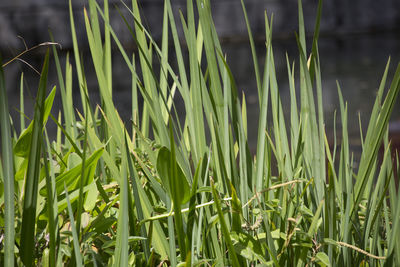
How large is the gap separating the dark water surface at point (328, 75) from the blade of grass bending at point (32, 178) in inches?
65.1

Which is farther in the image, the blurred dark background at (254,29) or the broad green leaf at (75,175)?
the blurred dark background at (254,29)

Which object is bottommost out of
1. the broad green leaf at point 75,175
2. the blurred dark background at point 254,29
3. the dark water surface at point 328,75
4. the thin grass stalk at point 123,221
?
the thin grass stalk at point 123,221

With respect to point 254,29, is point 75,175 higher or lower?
lower

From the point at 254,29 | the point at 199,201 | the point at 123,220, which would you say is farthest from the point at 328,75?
the point at 123,220

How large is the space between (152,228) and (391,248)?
0.18 metres

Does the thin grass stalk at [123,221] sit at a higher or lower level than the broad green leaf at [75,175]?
lower

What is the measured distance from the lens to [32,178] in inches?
12.9

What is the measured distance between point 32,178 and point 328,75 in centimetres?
363

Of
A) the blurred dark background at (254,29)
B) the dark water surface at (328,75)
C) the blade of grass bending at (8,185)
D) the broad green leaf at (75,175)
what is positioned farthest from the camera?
the blurred dark background at (254,29)

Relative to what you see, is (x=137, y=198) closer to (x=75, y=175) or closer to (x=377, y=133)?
(x=75, y=175)

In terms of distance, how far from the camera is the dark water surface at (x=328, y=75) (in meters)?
2.81

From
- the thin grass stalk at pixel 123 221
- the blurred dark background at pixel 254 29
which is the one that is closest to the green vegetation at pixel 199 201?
the thin grass stalk at pixel 123 221

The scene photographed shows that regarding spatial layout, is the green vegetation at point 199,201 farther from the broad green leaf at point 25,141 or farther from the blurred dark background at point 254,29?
the blurred dark background at point 254,29

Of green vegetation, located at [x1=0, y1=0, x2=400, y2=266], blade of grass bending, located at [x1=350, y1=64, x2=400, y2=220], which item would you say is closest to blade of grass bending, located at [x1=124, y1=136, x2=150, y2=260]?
green vegetation, located at [x1=0, y1=0, x2=400, y2=266]
